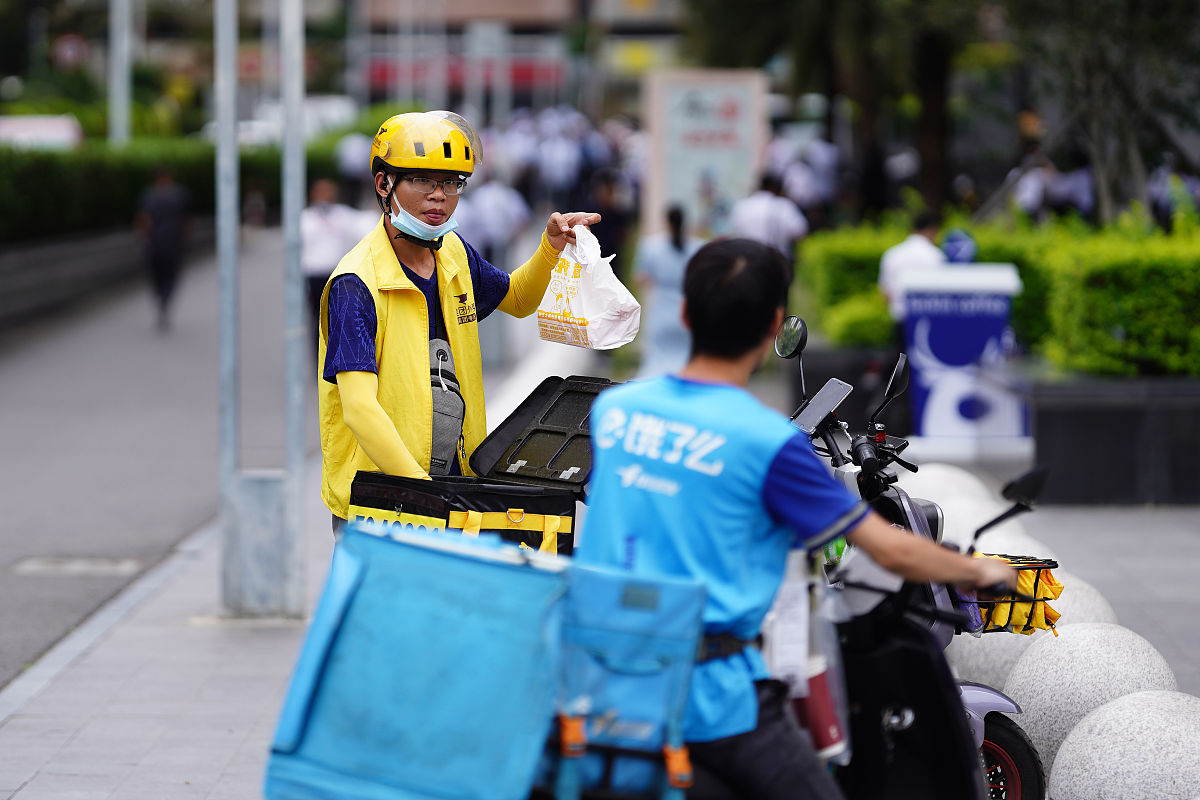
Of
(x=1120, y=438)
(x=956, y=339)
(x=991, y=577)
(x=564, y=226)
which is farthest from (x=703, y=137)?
(x=991, y=577)

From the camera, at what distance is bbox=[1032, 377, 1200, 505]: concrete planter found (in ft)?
32.2

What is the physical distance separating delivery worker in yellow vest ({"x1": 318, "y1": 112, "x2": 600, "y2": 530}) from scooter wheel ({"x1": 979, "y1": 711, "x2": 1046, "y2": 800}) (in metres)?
1.57

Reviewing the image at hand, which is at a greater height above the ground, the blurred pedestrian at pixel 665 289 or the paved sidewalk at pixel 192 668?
the blurred pedestrian at pixel 665 289

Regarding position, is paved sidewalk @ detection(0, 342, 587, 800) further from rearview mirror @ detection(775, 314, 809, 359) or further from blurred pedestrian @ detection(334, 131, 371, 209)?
blurred pedestrian @ detection(334, 131, 371, 209)

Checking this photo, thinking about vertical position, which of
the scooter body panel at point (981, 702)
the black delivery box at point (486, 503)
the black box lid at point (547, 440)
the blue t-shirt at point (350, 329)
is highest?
the blue t-shirt at point (350, 329)

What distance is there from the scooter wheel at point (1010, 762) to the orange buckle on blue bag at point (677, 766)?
5.77ft

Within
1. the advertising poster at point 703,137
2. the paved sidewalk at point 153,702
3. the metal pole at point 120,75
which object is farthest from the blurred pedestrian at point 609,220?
the paved sidewalk at point 153,702

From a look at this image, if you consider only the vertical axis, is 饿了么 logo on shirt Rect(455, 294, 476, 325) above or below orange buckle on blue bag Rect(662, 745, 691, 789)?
above

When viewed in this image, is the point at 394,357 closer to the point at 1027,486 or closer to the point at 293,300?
the point at 1027,486

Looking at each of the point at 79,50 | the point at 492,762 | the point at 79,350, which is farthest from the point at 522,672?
the point at 79,50

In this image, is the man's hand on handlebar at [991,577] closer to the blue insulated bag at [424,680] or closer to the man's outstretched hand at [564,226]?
the blue insulated bag at [424,680]

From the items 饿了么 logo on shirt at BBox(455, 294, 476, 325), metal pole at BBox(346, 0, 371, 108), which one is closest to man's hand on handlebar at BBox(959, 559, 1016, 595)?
饿了么 logo on shirt at BBox(455, 294, 476, 325)

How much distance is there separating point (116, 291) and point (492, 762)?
68.9ft

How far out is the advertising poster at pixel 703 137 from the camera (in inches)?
663
